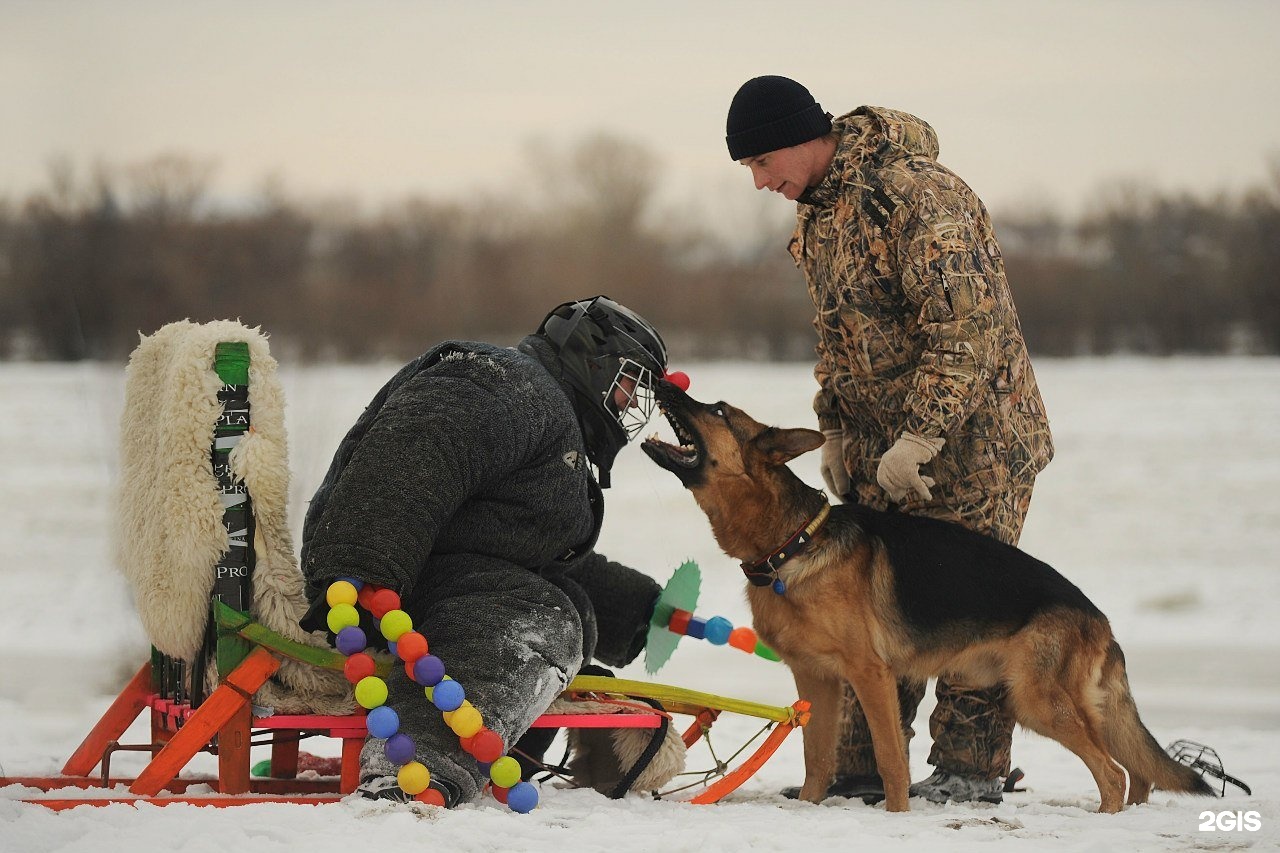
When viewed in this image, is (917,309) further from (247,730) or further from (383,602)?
(247,730)

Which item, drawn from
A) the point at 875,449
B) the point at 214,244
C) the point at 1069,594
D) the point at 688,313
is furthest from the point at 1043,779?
the point at 214,244

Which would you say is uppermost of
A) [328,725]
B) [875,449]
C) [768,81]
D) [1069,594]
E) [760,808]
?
[768,81]

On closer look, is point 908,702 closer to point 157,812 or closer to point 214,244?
point 157,812

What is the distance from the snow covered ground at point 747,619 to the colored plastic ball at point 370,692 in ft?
1.12

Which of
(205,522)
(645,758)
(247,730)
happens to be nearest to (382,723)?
(247,730)

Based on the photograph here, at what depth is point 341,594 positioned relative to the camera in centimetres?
306

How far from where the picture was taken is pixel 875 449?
4.32 m

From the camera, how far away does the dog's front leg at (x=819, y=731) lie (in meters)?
4.11

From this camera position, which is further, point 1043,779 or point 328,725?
point 1043,779

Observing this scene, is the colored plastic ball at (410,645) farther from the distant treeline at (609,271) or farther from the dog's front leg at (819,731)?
the distant treeline at (609,271)

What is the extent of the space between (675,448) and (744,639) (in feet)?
2.57

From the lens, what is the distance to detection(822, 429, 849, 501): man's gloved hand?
14.8ft

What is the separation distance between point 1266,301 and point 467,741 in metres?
19.4

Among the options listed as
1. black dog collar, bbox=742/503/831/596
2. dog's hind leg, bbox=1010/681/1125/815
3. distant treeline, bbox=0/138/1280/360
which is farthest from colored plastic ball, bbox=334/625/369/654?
distant treeline, bbox=0/138/1280/360
